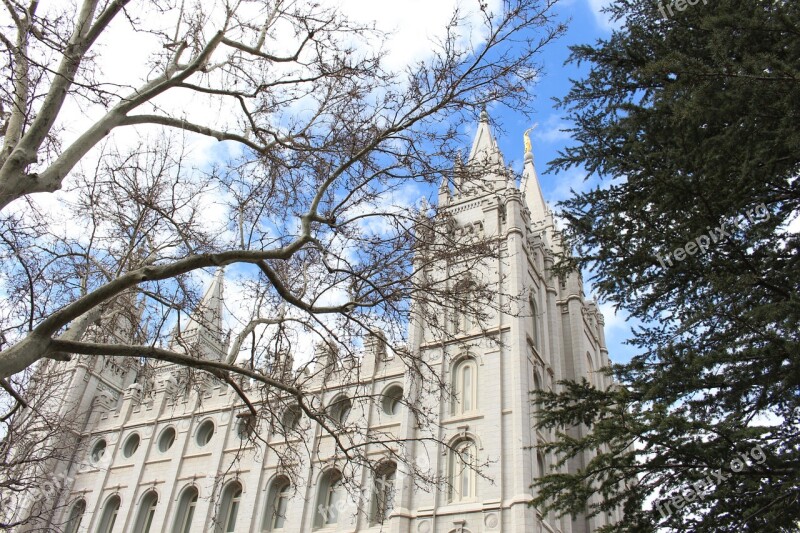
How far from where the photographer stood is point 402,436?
21641 millimetres

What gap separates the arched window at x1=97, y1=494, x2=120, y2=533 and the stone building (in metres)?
0.07

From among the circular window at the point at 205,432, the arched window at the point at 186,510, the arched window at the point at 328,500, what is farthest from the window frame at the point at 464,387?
the arched window at the point at 186,510

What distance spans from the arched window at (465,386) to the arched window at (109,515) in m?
15.7

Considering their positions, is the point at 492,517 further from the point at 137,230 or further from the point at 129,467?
the point at 129,467

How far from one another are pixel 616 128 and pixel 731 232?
2.88m

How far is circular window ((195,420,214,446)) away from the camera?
27.7 meters

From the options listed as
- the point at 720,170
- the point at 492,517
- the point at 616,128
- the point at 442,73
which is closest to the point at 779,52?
the point at 720,170

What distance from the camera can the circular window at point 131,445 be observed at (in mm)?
29420

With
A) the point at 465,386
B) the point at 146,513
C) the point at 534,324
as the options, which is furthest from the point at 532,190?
the point at 146,513

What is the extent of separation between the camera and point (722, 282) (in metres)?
9.18

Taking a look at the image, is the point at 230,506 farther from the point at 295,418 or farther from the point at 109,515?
the point at 295,418

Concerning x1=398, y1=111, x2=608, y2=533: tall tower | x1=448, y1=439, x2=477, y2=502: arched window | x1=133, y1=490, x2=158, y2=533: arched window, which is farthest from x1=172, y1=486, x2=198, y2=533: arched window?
x1=448, y1=439, x2=477, y2=502: arched window

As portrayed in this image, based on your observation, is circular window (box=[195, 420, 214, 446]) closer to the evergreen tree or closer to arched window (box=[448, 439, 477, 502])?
arched window (box=[448, 439, 477, 502])

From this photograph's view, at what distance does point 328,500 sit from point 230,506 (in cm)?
457
